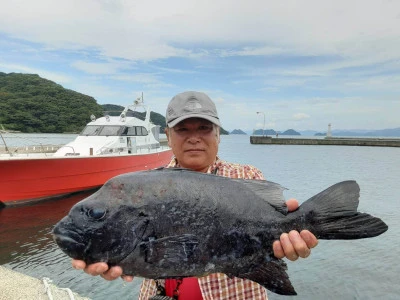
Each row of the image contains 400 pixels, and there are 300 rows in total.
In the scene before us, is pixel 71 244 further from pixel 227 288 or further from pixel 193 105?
pixel 193 105

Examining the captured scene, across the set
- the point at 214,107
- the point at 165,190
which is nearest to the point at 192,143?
the point at 214,107

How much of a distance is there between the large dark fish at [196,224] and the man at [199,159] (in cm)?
25

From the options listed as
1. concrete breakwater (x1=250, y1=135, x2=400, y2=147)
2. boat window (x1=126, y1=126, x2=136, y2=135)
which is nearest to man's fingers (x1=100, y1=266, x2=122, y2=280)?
boat window (x1=126, y1=126, x2=136, y2=135)

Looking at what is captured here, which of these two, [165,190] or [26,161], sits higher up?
[165,190]

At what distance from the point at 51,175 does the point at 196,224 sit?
1774 centimetres

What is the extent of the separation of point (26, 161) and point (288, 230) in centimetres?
1707

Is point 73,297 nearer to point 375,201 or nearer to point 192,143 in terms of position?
point 192,143

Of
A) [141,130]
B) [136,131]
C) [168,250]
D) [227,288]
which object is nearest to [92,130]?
[136,131]

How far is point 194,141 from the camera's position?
3.21 metres

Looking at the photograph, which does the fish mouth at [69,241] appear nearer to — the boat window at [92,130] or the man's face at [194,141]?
the man's face at [194,141]

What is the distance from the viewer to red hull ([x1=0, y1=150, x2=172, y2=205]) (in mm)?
17172

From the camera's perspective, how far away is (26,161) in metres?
17.0

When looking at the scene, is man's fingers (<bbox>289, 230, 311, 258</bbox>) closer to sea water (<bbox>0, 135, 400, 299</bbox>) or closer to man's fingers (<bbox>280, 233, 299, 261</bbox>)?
man's fingers (<bbox>280, 233, 299, 261</bbox>)

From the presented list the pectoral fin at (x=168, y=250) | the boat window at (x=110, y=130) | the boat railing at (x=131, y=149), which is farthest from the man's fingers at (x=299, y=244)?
the boat window at (x=110, y=130)
